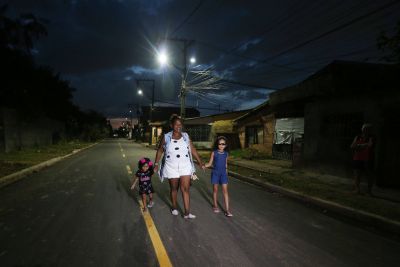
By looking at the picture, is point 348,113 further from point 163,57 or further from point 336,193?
point 163,57

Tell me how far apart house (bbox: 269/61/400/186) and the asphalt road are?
407 cm

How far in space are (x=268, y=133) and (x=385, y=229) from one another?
619 inches

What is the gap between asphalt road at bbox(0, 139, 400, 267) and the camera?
4.16 metres

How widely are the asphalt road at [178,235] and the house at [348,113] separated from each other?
407cm

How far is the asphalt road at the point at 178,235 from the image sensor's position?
416 centimetres

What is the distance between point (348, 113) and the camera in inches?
448

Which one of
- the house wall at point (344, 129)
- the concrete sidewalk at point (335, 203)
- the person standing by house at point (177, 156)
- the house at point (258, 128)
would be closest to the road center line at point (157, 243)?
the person standing by house at point (177, 156)

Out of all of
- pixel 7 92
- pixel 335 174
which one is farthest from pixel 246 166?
pixel 7 92

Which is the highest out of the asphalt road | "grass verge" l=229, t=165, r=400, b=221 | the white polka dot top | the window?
the window

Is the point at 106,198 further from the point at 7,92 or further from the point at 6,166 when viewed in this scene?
the point at 7,92

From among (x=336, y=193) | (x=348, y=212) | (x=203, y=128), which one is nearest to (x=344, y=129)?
(x=336, y=193)

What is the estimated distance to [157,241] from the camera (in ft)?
15.6

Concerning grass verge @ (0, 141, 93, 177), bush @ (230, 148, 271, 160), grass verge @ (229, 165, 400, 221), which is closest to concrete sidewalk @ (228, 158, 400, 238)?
grass verge @ (229, 165, 400, 221)

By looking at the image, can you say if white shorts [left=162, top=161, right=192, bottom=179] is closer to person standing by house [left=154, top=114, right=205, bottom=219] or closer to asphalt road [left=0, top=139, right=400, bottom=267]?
person standing by house [left=154, top=114, right=205, bottom=219]
